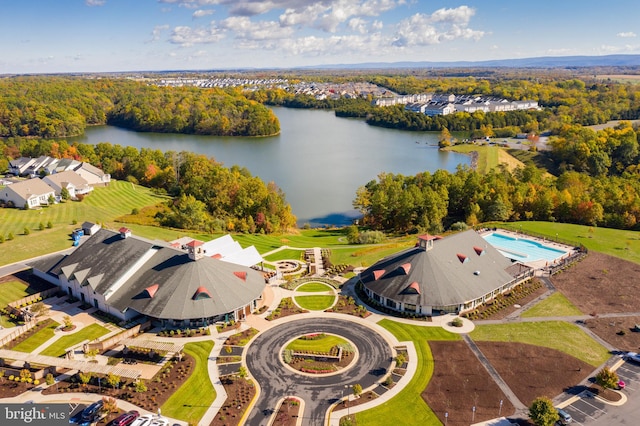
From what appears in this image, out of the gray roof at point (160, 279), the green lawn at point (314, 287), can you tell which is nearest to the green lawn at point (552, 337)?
the green lawn at point (314, 287)

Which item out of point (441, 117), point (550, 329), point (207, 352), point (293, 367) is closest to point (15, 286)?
point (207, 352)

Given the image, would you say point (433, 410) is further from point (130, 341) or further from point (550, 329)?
point (130, 341)

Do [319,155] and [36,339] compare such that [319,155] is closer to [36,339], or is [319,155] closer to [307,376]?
[36,339]

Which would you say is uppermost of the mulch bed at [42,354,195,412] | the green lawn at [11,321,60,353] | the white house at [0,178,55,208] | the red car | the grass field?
the white house at [0,178,55,208]

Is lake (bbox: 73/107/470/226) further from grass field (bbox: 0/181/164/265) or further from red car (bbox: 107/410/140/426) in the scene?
red car (bbox: 107/410/140/426)

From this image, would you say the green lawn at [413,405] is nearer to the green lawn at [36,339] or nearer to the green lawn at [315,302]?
the green lawn at [315,302]

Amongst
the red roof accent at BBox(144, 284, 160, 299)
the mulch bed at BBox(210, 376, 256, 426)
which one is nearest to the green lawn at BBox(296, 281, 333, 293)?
the red roof accent at BBox(144, 284, 160, 299)
